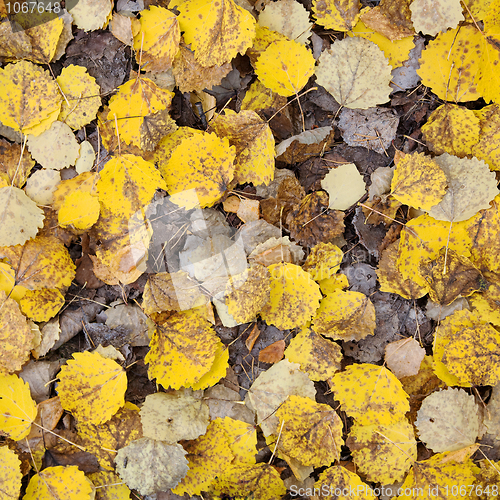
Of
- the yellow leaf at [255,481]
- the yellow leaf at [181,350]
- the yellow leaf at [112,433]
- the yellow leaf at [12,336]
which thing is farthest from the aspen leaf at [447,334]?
the yellow leaf at [12,336]

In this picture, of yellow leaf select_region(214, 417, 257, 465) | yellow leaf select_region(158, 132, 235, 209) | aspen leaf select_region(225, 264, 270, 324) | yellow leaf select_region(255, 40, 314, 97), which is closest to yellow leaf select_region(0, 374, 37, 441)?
yellow leaf select_region(214, 417, 257, 465)

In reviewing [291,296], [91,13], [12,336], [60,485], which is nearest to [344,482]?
[291,296]

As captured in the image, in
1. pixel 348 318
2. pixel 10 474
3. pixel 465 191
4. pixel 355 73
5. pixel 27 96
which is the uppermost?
pixel 27 96

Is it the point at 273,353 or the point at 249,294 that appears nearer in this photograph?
the point at 249,294

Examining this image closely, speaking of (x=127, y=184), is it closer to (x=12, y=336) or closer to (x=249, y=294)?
(x=249, y=294)

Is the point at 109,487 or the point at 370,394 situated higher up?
the point at 370,394

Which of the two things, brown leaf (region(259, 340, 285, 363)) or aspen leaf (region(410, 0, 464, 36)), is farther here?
brown leaf (region(259, 340, 285, 363))

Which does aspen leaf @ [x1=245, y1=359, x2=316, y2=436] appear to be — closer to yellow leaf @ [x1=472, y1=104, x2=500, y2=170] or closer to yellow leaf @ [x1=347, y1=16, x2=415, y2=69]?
yellow leaf @ [x1=472, y1=104, x2=500, y2=170]
